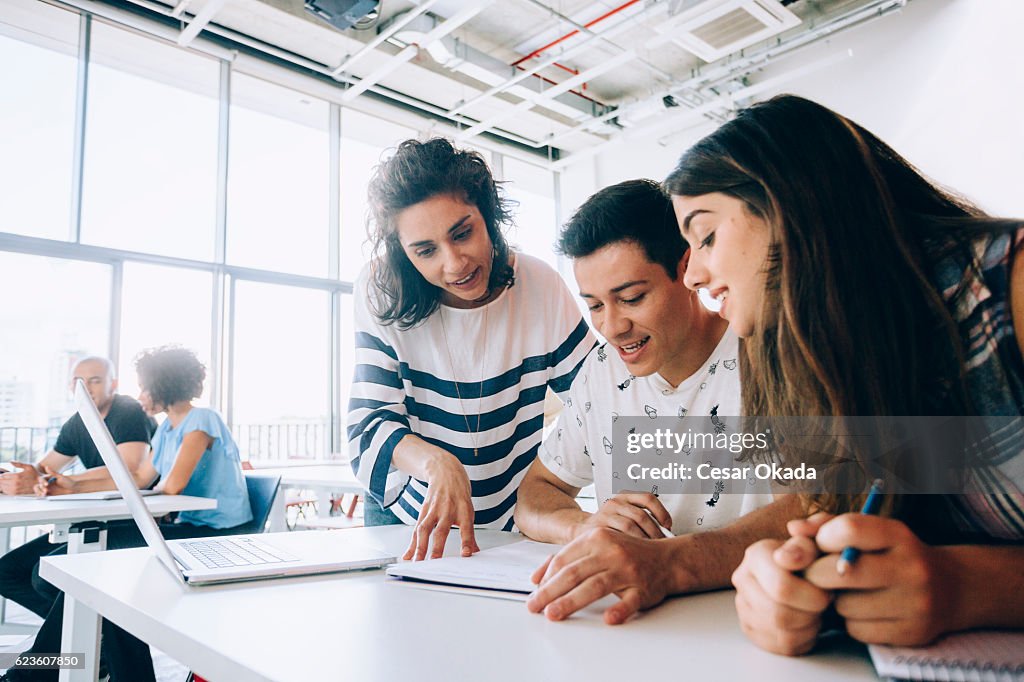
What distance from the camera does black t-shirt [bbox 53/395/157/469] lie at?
3275 mm

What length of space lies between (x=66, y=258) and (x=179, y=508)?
288cm

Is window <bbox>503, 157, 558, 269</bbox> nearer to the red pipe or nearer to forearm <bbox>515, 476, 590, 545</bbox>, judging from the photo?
the red pipe

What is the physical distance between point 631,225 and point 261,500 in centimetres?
220

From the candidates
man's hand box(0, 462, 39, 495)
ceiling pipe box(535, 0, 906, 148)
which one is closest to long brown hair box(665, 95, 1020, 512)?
man's hand box(0, 462, 39, 495)

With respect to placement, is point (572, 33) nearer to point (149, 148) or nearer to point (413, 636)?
point (149, 148)

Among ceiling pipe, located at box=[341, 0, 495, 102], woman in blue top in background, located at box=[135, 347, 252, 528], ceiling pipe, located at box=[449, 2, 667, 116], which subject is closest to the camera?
woman in blue top in background, located at box=[135, 347, 252, 528]

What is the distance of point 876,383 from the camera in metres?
0.69

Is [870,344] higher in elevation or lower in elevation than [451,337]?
lower

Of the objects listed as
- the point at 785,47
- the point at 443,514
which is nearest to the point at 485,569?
the point at 443,514

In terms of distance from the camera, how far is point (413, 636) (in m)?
0.67

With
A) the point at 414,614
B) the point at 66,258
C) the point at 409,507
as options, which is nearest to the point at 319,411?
the point at 66,258

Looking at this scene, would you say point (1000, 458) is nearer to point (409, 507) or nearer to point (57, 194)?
point (409, 507)

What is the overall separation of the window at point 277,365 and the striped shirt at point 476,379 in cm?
416

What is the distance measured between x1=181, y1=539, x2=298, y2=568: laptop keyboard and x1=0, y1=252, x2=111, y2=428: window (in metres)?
3.82
